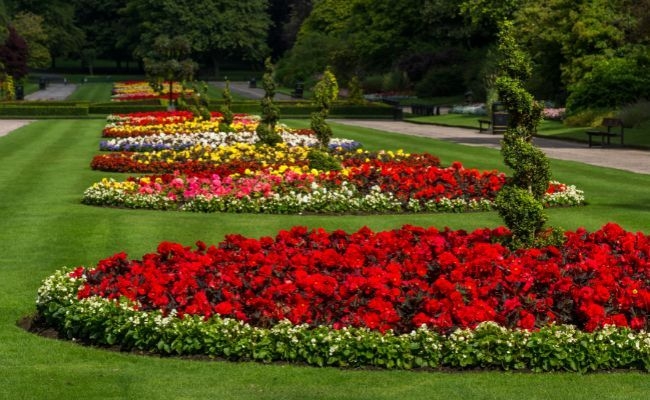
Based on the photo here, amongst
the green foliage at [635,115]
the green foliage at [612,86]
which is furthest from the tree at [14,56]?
the green foliage at [635,115]

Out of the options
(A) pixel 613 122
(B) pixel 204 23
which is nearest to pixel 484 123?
(A) pixel 613 122

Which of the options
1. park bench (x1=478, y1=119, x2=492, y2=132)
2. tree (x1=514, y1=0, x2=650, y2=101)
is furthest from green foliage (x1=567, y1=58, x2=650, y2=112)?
park bench (x1=478, y1=119, x2=492, y2=132)

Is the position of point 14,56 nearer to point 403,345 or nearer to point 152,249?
point 152,249

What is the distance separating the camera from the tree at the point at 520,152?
1138 centimetres

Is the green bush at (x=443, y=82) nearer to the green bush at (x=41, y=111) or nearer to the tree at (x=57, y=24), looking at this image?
the green bush at (x=41, y=111)

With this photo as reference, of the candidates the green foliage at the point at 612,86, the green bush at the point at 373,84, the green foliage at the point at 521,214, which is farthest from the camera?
the green bush at the point at 373,84

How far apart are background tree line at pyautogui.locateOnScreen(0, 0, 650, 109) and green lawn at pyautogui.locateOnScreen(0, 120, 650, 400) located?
1880 centimetres

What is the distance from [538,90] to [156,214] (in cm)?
3871

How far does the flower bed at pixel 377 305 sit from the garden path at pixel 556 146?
39.1 ft

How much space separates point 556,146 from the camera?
34.1 m

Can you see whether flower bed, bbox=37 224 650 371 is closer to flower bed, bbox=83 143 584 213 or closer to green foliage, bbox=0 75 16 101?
flower bed, bbox=83 143 584 213

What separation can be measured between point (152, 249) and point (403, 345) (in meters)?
6.27

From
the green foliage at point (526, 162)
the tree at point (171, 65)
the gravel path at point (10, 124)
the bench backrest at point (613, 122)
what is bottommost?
the gravel path at point (10, 124)

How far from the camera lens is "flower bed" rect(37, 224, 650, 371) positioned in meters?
9.05
